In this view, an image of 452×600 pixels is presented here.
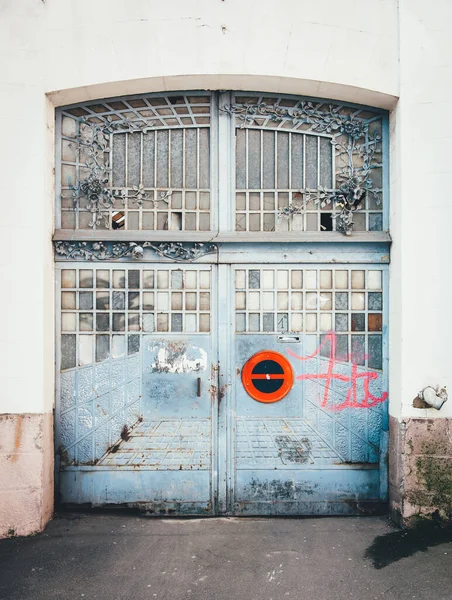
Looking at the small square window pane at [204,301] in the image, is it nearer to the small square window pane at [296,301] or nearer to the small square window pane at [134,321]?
the small square window pane at [134,321]

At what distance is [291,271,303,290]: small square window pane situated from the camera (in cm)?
469

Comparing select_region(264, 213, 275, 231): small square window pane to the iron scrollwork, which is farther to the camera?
select_region(264, 213, 275, 231): small square window pane

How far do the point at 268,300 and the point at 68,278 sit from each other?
206cm

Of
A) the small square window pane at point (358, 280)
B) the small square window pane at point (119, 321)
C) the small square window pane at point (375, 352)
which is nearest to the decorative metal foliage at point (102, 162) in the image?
the small square window pane at point (119, 321)

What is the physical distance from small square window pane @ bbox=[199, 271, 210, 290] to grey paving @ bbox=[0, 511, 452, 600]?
233 cm

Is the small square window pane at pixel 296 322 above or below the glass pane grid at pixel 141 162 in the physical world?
below

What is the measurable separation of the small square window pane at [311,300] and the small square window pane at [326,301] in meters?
0.06

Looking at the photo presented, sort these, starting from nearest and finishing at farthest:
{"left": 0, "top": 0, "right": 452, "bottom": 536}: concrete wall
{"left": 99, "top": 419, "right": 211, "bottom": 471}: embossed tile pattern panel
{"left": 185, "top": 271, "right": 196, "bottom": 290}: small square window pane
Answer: {"left": 0, "top": 0, "right": 452, "bottom": 536}: concrete wall < {"left": 99, "top": 419, "right": 211, "bottom": 471}: embossed tile pattern panel < {"left": 185, "top": 271, "right": 196, "bottom": 290}: small square window pane

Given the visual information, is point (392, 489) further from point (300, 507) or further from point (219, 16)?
point (219, 16)

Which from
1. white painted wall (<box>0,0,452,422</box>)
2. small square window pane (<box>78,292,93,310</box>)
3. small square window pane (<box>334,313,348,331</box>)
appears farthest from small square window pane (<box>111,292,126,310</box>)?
small square window pane (<box>334,313,348,331</box>)

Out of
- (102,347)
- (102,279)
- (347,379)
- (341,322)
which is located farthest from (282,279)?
(102,347)

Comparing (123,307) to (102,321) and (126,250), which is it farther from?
(126,250)

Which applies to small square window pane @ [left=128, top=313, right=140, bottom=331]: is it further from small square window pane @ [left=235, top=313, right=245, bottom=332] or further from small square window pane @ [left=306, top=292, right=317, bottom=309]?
small square window pane @ [left=306, top=292, right=317, bottom=309]

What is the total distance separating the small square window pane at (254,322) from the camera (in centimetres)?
467
